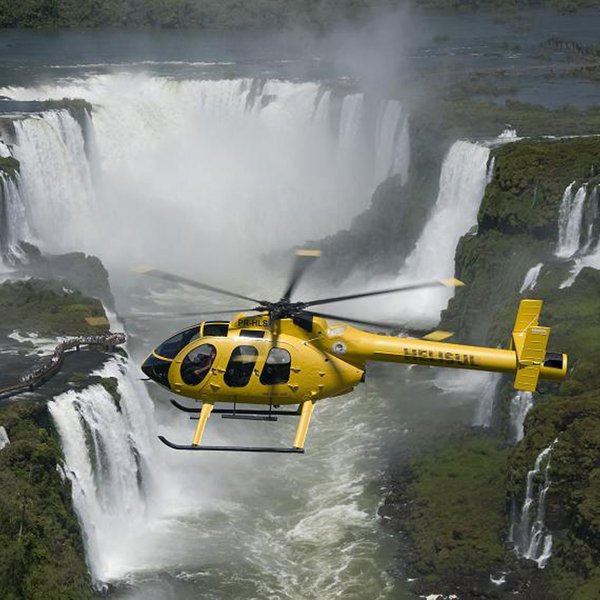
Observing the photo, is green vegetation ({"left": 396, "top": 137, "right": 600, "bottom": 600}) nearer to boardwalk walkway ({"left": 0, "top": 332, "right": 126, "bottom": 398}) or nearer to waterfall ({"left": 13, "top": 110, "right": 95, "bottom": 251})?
boardwalk walkway ({"left": 0, "top": 332, "right": 126, "bottom": 398})

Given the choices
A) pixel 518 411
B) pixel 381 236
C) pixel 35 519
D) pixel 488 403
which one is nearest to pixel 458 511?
pixel 518 411

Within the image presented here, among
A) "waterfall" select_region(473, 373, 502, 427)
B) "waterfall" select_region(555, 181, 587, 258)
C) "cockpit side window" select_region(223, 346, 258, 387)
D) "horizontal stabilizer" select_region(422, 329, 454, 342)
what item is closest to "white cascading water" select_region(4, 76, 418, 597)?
"waterfall" select_region(473, 373, 502, 427)

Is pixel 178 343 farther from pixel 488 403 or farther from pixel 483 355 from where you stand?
pixel 488 403

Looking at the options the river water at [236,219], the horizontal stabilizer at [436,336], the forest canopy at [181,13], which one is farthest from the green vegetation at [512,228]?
the forest canopy at [181,13]

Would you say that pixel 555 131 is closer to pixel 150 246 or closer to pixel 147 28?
pixel 150 246

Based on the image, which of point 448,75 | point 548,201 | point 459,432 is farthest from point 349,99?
point 459,432

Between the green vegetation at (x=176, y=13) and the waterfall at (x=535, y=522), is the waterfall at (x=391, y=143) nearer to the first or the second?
the waterfall at (x=535, y=522)

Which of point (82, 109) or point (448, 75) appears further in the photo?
point (448, 75)
